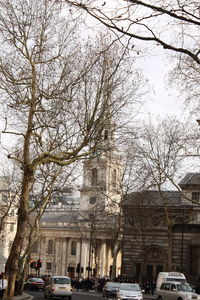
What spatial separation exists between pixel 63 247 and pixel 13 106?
93.4 m

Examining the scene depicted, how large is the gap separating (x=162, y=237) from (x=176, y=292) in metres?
33.9

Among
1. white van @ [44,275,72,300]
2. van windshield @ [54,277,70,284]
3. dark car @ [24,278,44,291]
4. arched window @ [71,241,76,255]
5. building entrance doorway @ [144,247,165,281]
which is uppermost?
arched window @ [71,241,76,255]

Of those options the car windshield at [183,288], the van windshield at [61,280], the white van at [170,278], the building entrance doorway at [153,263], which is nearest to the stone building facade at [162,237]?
the building entrance doorway at [153,263]

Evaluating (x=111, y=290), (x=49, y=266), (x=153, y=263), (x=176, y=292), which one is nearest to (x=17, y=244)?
(x=176, y=292)

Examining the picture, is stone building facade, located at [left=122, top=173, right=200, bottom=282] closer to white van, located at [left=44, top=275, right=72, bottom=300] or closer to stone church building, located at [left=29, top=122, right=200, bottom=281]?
stone church building, located at [left=29, top=122, right=200, bottom=281]

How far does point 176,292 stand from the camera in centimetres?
3444

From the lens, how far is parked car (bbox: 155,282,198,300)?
109 ft

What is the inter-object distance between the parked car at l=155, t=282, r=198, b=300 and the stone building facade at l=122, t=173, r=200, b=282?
82.7 feet

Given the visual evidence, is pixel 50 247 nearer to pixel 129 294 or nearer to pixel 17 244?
pixel 129 294

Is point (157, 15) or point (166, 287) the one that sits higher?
point (157, 15)

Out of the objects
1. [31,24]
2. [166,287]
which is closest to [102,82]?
[31,24]

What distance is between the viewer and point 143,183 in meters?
54.1

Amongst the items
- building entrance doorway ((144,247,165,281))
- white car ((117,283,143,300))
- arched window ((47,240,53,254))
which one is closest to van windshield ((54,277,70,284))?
white car ((117,283,143,300))

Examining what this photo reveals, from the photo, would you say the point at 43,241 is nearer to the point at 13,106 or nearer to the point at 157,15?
the point at 13,106
